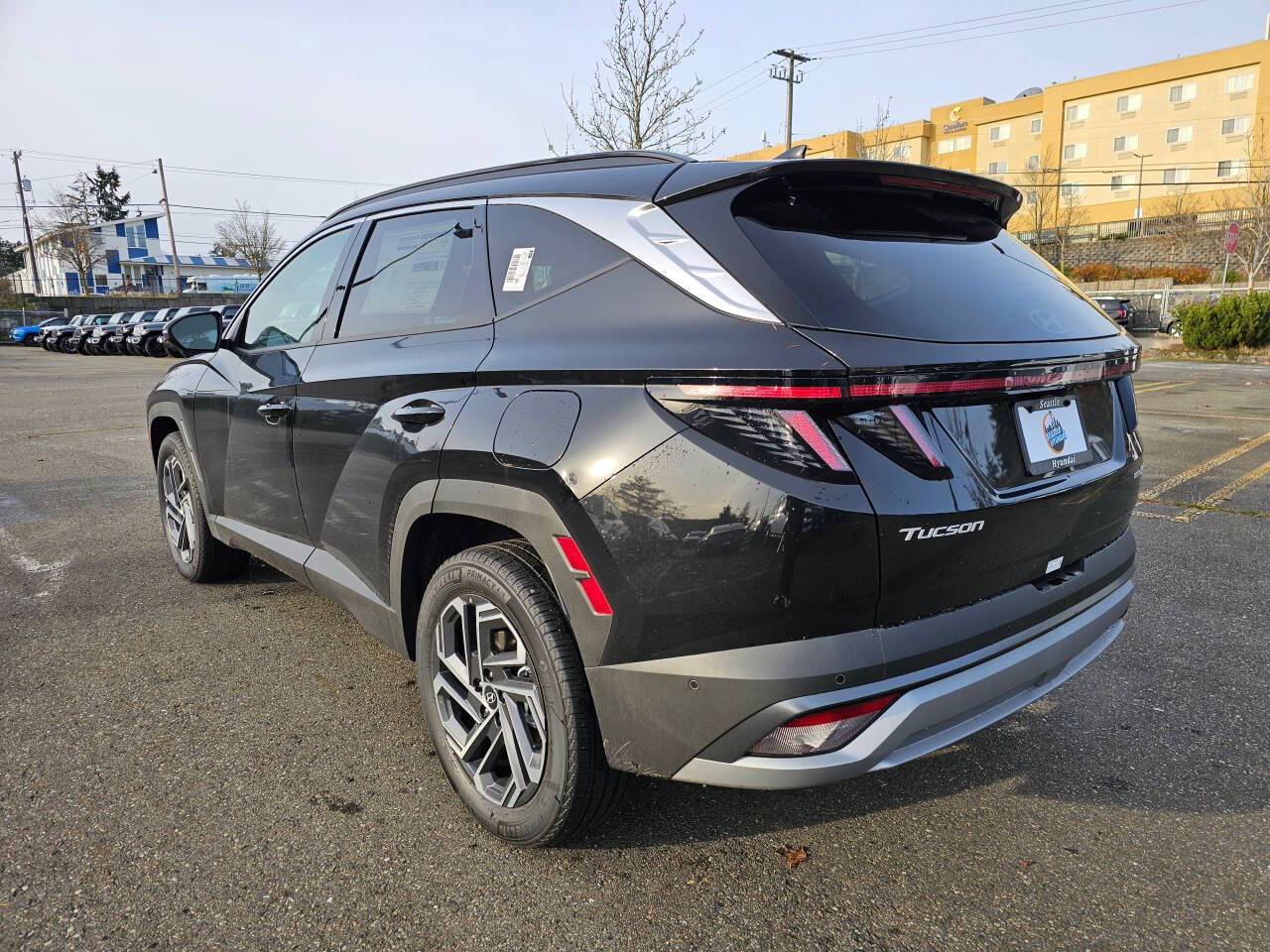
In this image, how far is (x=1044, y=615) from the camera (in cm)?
213

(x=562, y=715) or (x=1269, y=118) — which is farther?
(x=1269, y=118)

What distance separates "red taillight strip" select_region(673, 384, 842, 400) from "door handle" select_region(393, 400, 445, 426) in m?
0.91

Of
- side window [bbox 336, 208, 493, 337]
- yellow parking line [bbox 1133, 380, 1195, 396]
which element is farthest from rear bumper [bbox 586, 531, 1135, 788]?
yellow parking line [bbox 1133, 380, 1195, 396]

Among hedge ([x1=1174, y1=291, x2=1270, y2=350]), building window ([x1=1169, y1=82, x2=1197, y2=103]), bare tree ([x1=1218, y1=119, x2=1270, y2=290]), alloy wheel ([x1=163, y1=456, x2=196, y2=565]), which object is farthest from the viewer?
building window ([x1=1169, y1=82, x2=1197, y2=103])

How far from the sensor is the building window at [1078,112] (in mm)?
59312

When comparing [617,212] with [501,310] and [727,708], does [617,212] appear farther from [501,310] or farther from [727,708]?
[727,708]

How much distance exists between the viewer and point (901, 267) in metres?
2.07

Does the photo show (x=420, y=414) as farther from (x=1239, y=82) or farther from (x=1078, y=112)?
(x=1078, y=112)

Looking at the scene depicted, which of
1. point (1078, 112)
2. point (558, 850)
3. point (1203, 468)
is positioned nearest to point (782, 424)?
point (558, 850)

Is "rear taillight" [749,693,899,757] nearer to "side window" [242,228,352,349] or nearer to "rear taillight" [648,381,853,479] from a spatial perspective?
"rear taillight" [648,381,853,479]

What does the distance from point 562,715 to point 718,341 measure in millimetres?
952

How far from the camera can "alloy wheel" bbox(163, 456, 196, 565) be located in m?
4.29

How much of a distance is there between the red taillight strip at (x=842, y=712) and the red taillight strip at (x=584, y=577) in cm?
47

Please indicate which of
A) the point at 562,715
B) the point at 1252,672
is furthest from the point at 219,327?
the point at 1252,672
